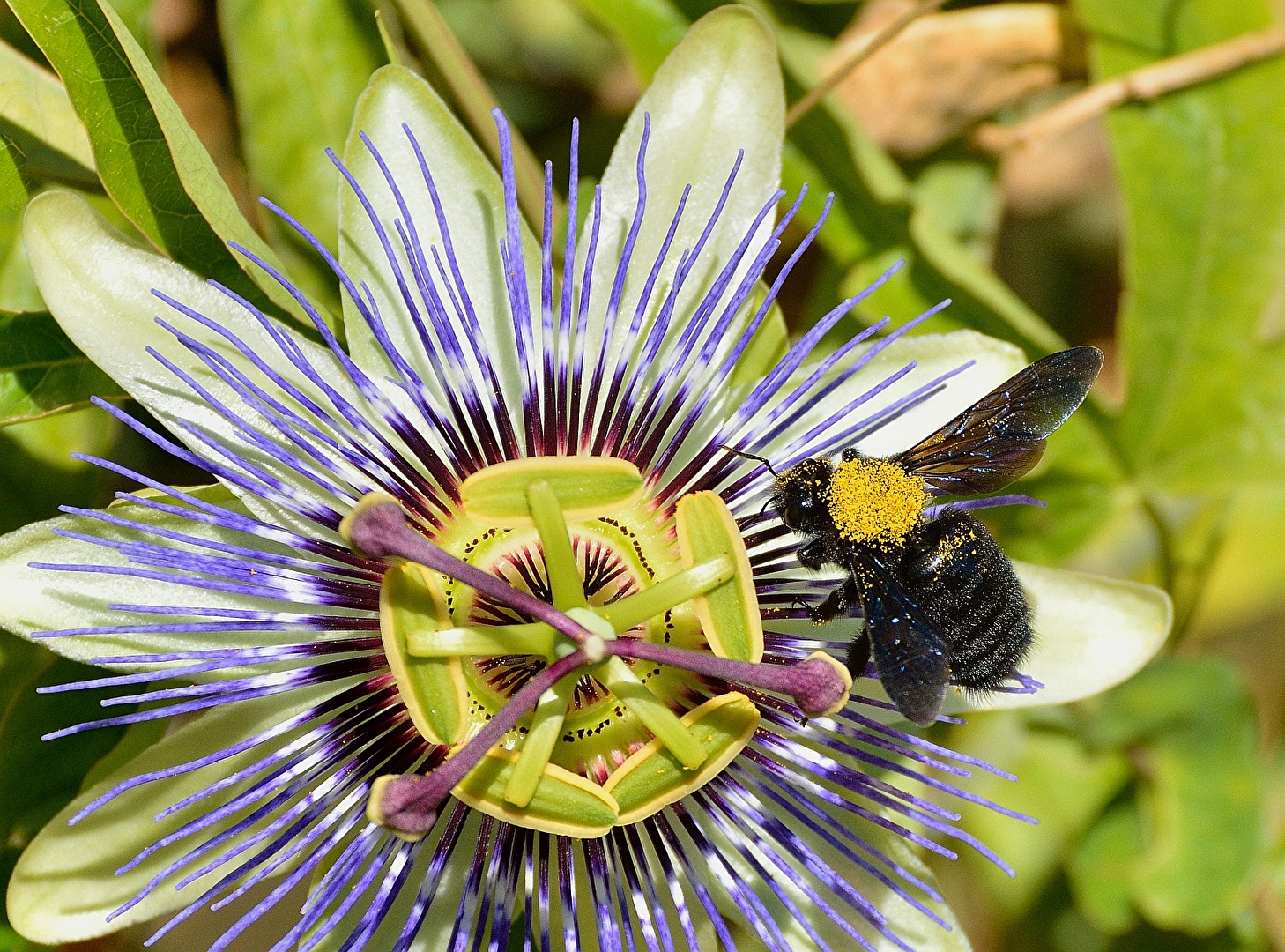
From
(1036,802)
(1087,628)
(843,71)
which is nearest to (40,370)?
(843,71)

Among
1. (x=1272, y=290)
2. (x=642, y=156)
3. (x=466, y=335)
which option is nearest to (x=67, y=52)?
(x=466, y=335)

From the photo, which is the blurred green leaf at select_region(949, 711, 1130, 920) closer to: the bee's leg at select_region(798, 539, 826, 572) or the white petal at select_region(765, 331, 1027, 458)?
the white petal at select_region(765, 331, 1027, 458)

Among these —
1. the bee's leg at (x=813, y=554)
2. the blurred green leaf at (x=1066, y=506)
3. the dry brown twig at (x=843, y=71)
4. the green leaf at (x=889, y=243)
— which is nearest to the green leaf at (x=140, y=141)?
the bee's leg at (x=813, y=554)

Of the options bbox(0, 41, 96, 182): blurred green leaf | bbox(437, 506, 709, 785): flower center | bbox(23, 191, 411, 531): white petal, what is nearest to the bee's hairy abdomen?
bbox(437, 506, 709, 785): flower center

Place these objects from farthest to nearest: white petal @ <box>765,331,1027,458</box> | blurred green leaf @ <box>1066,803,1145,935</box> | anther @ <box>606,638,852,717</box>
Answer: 1. blurred green leaf @ <box>1066,803,1145,935</box>
2. white petal @ <box>765,331,1027,458</box>
3. anther @ <box>606,638,852,717</box>

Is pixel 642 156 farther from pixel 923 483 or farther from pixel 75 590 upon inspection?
pixel 75 590
